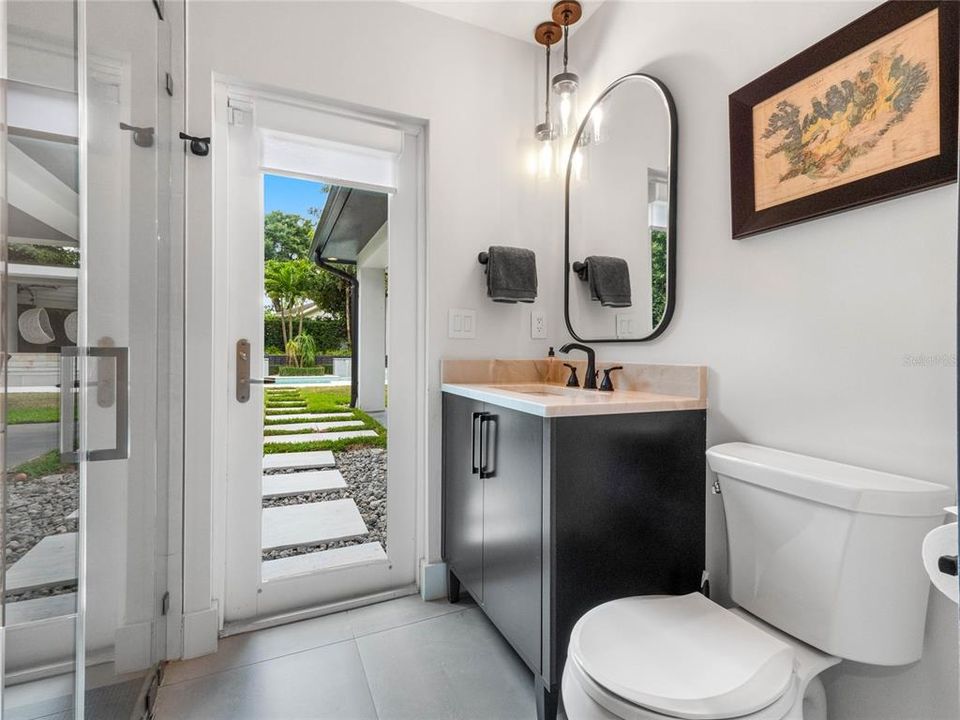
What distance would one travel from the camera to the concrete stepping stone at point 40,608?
2.40ft

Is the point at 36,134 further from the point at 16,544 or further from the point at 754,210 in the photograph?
the point at 754,210

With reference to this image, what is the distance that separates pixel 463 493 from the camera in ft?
5.73

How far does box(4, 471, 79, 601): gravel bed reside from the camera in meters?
0.71

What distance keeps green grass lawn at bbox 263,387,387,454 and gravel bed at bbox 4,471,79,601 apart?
35.9 inches

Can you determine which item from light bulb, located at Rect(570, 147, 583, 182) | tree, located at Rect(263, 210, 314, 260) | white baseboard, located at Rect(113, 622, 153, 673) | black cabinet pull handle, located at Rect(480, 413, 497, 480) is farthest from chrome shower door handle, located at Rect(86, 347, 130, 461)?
light bulb, located at Rect(570, 147, 583, 182)

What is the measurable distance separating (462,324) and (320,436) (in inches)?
30.2

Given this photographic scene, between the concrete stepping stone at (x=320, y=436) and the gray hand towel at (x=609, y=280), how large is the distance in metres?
1.14

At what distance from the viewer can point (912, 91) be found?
96cm

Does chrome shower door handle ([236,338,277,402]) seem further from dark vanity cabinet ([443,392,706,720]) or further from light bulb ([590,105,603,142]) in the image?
light bulb ([590,105,603,142])

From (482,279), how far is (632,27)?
1.13 meters

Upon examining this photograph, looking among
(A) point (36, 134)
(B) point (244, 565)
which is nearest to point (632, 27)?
(A) point (36, 134)

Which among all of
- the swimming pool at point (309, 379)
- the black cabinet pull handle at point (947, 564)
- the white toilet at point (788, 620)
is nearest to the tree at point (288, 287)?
the swimming pool at point (309, 379)

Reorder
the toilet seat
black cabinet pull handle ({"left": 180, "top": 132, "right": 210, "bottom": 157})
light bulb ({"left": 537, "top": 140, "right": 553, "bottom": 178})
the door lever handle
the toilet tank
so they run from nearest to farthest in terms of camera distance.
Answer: the toilet seat
the toilet tank
the door lever handle
black cabinet pull handle ({"left": 180, "top": 132, "right": 210, "bottom": 157})
light bulb ({"left": 537, "top": 140, "right": 553, "bottom": 178})

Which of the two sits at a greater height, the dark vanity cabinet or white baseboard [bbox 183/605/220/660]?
the dark vanity cabinet
